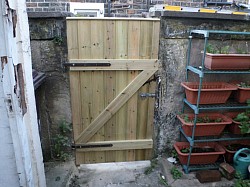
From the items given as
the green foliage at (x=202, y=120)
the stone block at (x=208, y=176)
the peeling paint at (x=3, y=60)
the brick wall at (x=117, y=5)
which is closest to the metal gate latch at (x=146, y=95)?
the green foliage at (x=202, y=120)

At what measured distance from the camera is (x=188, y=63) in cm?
287

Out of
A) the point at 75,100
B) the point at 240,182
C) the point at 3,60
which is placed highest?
the point at 3,60

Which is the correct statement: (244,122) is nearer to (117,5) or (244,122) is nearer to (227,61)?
(227,61)

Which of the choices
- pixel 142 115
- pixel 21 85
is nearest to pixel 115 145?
pixel 142 115

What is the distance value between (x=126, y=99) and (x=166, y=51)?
0.79 metres

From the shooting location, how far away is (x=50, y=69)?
8.86 ft

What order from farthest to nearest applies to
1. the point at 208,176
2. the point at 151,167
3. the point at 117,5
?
the point at 117,5, the point at 151,167, the point at 208,176

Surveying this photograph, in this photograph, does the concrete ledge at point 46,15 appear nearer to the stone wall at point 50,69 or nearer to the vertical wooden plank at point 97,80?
the stone wall at point 50,69

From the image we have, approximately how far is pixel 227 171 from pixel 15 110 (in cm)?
271

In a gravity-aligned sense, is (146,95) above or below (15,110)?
below

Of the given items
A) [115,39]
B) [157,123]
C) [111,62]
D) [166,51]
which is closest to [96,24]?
[115,39]

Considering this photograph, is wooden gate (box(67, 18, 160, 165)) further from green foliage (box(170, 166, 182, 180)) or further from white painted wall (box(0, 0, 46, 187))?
white painted wall (box(0, 0, 46, 187))

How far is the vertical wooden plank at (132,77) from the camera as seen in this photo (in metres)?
2.64

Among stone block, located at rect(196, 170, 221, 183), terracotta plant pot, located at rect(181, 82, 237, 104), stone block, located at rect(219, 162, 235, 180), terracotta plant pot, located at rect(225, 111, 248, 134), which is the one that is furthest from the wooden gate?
terracotta plant pot, located at rect(225, 111, 248, 134)
